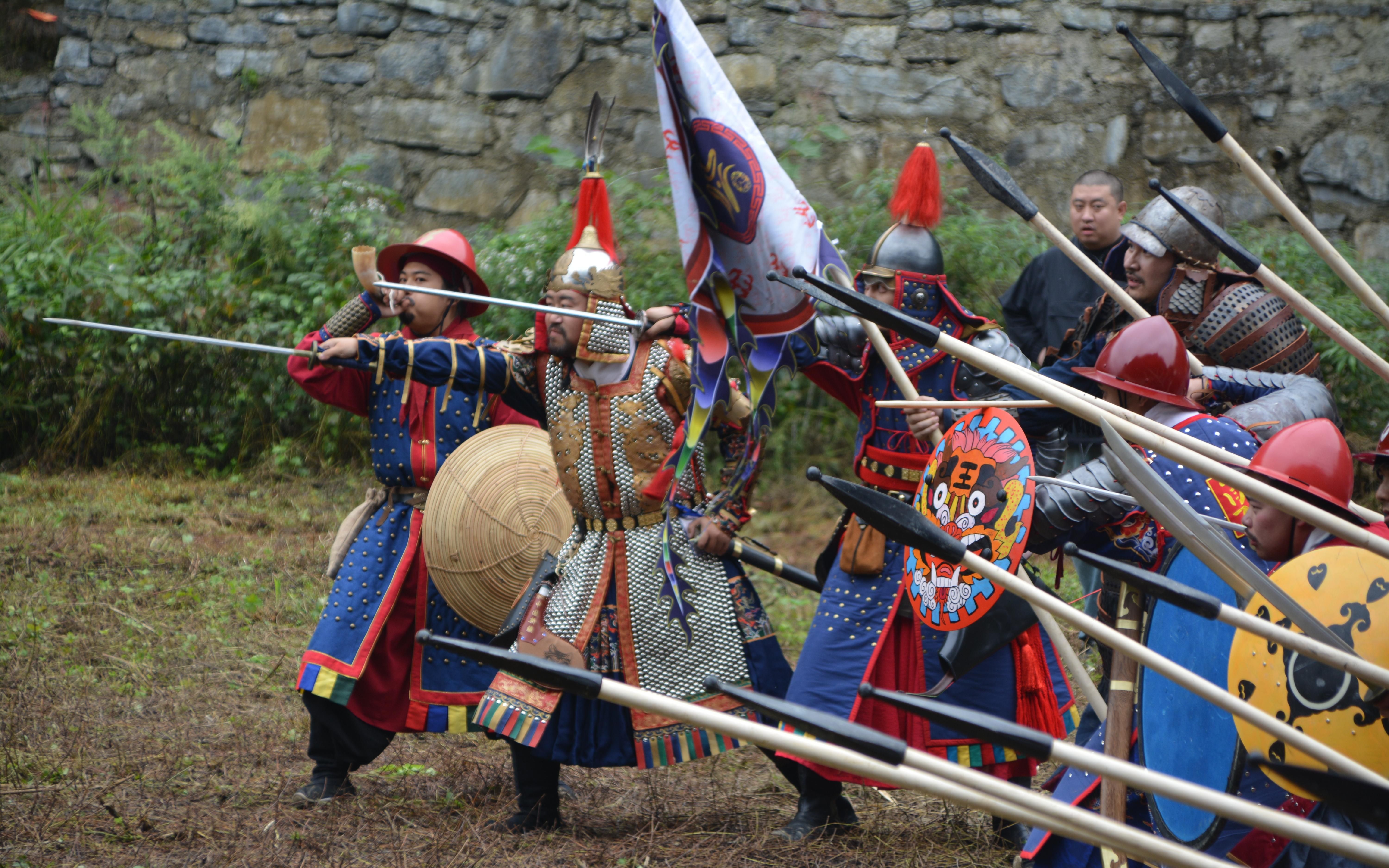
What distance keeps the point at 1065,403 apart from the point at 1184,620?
21.9 inches

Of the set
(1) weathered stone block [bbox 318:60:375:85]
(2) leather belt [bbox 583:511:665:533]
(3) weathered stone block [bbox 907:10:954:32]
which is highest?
(3) weathered stone block [bbox 907:10:954:32]

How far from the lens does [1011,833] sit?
3.48 m

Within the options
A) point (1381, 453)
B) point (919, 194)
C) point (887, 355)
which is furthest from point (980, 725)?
point (919, 194)

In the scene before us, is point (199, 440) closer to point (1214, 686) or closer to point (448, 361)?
point (448, 361)

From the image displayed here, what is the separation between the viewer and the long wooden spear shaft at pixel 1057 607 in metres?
1.47

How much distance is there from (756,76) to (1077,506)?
632cm

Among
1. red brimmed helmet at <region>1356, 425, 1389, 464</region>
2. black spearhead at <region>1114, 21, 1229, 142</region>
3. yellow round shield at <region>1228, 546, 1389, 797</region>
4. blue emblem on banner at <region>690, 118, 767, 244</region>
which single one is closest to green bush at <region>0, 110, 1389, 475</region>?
blue emblem on banner at <region>690, 118, 767, 244</region>

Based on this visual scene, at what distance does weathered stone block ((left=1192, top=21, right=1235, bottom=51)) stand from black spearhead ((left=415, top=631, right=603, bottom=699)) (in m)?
7.71

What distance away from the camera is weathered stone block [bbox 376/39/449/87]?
8.79 m

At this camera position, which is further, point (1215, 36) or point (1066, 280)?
point (1215, 36)

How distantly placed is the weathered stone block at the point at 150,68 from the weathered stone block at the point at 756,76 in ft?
12.6

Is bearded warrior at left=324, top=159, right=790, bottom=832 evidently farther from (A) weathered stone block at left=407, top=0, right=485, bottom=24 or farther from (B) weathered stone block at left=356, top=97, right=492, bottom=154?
(A) weathered stone block at left=407, top=0, right=485, bottom=24

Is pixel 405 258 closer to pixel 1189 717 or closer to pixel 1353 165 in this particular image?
pixel 1189 717

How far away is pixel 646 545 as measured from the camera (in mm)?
3584
